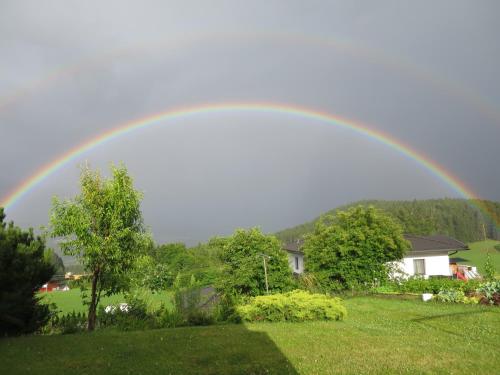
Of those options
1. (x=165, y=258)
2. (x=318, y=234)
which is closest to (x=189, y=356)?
(x=318, y=234)

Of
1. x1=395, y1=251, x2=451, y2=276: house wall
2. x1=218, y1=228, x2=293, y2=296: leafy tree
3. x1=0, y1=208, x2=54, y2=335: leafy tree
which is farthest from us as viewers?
x1=395, y1=251, x2=451, y2=276: house wall

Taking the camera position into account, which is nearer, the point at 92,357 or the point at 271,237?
the point at 92,357

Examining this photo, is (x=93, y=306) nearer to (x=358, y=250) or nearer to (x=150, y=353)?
(x=150, y=353)

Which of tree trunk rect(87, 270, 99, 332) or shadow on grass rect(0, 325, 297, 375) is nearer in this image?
shadow on grass rect(0, 325, 297, 375)

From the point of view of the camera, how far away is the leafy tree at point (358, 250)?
26703mm

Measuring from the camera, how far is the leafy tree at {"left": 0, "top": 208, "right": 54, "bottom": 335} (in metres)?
11.8

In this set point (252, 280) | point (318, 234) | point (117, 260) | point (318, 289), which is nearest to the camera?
point (117, 260)

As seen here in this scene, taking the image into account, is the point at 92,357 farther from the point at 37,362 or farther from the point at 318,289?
the point at 318,289

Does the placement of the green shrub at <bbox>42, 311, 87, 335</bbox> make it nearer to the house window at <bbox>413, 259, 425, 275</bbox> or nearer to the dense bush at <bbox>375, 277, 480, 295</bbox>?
the dense bush at <bbox>375, 277, 480, 295</bbox>

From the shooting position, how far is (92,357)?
30.4 ft

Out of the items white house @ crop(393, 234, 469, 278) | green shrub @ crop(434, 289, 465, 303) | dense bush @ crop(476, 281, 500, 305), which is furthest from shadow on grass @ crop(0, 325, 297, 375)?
white house @ crop(393, 234, 469, 278)

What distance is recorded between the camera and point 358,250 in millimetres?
26562

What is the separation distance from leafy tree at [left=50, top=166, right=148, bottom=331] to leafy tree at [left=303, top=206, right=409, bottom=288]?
1520 centimetres

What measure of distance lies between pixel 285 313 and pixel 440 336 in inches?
205
